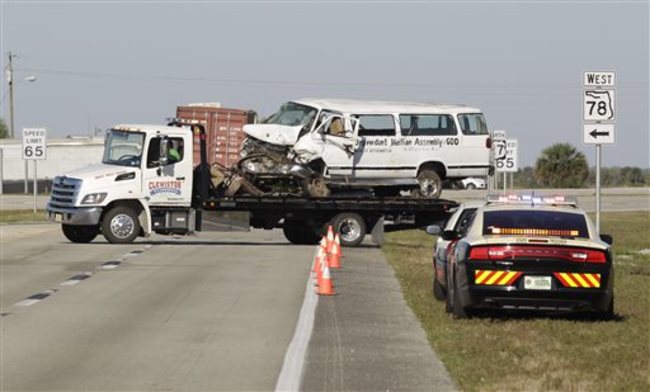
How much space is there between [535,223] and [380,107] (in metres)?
15.5

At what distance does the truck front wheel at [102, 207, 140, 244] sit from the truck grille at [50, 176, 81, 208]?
901mm

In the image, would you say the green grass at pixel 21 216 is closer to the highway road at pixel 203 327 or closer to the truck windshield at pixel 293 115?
the truck windshield at pixel 293 115

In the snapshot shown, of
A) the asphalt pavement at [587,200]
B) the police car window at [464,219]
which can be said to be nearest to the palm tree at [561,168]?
the asphalt pavement at [587,200]

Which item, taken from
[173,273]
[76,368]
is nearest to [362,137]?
[173,273]

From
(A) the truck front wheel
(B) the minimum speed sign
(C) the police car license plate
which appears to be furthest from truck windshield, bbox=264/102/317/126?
(C) the police car license plate

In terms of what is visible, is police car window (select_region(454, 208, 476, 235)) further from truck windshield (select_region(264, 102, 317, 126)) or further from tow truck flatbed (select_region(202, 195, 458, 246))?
tow truck flatbed (select_region(202, 195, 458, 246))

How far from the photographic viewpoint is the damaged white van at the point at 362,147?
29.8 meters

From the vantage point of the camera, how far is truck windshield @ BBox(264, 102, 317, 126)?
29.8 metres

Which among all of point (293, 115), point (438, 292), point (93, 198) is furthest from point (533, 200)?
point (93, 198)

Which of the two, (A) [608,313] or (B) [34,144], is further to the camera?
(B) [34,144]

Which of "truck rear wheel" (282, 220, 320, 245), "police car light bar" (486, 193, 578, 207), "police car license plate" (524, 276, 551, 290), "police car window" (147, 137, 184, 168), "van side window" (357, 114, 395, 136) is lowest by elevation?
"truck rear wheel" (282, 220, 320, 245)

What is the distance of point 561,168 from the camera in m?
84.2

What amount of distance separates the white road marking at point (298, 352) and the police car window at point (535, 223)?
2.43 meters

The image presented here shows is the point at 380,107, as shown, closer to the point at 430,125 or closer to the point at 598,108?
the point at 430,125
